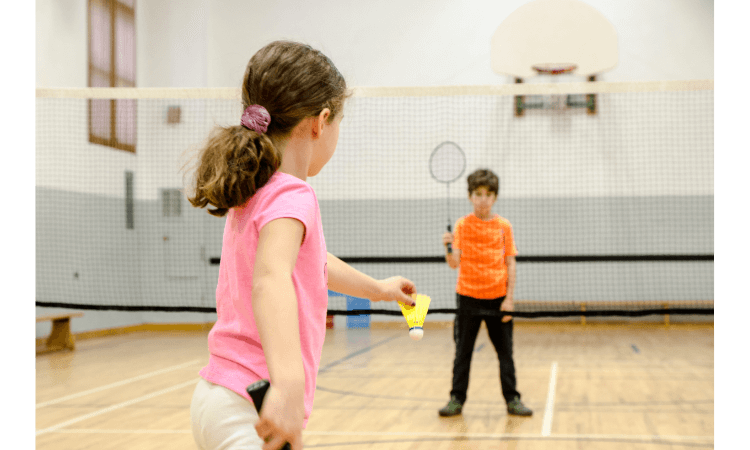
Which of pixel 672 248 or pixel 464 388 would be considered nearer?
pixel 464 388

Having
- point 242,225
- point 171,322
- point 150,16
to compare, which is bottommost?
point 171,322

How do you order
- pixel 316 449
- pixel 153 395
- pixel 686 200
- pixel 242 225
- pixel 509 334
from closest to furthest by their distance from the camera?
pixel 242 225, pixel 316 449, pixel 509 334, pixel 153 395, pixel 686 200

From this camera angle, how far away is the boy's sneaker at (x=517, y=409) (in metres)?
4.51

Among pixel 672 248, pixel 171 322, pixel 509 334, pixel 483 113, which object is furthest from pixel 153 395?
pixel 672 248

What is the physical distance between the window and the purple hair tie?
8.89 m

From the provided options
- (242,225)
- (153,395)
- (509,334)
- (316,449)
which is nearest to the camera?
(242,225)

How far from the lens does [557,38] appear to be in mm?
7988

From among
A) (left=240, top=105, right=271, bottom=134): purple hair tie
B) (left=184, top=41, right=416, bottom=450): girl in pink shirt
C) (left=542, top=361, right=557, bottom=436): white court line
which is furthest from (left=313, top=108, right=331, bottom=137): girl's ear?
(left=542, top=361, right=557, bottom=436): white court line

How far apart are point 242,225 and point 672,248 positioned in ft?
33.3

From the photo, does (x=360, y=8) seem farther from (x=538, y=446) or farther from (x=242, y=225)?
(x=242, y=225)

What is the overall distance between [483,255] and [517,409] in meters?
1.03

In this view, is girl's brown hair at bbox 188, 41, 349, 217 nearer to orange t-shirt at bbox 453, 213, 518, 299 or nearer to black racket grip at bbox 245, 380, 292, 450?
black racket grip at bbox 245, 380, 292, 450

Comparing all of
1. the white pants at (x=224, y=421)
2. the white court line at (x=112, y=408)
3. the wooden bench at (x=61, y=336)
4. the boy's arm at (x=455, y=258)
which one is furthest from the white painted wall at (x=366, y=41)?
the white pants at (x=224, y=421)

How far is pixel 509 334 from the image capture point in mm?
4539
